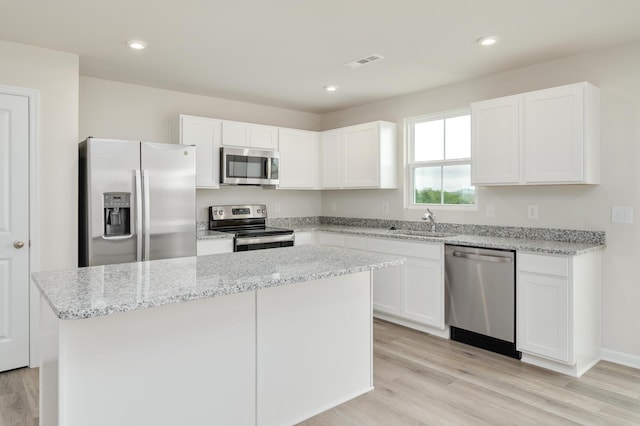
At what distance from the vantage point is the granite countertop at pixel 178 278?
147 cm

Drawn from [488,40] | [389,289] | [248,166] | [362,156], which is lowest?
[389,289]

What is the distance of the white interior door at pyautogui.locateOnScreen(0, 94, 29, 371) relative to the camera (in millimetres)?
3076

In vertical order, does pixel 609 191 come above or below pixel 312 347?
above

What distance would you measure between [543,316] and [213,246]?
2.92 metres

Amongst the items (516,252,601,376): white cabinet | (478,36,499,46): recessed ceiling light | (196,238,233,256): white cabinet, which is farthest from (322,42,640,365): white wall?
(196,238,233,256): white cabinet

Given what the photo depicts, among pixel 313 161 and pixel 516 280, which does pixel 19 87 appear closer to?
pixel 313 161

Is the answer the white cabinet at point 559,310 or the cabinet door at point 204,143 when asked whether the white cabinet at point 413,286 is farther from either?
the cabinet door at point 204,143

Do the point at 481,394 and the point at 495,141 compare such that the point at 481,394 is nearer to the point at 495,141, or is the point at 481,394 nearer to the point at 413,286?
the point at 413,286

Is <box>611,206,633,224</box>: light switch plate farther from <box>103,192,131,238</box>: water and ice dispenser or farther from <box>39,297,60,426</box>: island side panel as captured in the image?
<box>103,192,131,238</box>: water and ice dispenser

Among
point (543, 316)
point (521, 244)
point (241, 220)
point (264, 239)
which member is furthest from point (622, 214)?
point (241, 220)

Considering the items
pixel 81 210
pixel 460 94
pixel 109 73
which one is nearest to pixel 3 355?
pixel 81 210

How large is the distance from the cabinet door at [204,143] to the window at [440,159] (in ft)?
7.10

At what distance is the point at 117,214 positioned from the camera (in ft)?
11.1

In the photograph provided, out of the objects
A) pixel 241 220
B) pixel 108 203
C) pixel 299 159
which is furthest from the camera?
pixel 299 159
